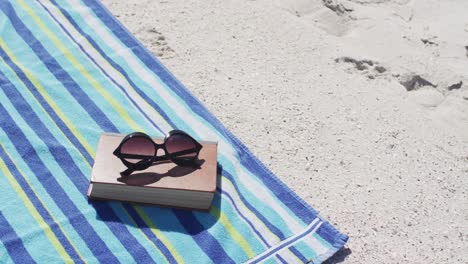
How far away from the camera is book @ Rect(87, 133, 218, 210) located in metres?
2.10

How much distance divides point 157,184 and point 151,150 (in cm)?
11

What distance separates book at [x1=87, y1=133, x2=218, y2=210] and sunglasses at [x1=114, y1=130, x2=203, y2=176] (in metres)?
0.03

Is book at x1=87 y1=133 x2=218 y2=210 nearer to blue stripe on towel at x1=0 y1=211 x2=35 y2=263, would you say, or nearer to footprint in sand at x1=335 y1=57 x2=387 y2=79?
blue stripe on towel at x1=0 y1=211 x2=35 y2=263

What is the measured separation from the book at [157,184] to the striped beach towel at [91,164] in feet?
0.11

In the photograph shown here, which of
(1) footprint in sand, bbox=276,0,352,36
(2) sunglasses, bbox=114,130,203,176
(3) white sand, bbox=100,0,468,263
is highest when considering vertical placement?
(2) sunglasses, bbox=114,130,203,176

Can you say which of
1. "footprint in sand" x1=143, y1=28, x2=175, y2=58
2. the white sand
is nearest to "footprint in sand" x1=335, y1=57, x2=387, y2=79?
the white sand

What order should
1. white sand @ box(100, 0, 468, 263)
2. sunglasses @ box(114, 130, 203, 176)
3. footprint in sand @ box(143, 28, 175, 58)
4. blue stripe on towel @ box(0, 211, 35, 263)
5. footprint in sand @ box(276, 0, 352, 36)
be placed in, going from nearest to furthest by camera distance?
blue stripe on towel @ box(0, 211, 35, 263), sunglasses @ box(114, 130, 203, 176), white sand @ box(100, 0, 468, 263), footprint in sand @ box(143, 28, 175, 58), footprint in sand @ box(276, 0, 352, 36)

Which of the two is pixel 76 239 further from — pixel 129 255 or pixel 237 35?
pixel 237 35

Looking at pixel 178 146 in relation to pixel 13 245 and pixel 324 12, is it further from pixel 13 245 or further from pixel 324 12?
pixel 324 12

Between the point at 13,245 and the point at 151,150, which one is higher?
the point at 151,150

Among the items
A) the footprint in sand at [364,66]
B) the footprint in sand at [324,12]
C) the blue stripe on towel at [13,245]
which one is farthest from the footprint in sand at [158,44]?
the blue stripe on towel at [13,245]

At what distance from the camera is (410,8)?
353cm

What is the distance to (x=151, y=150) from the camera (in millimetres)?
2127

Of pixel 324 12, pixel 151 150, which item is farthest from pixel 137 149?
pixel 324 12
